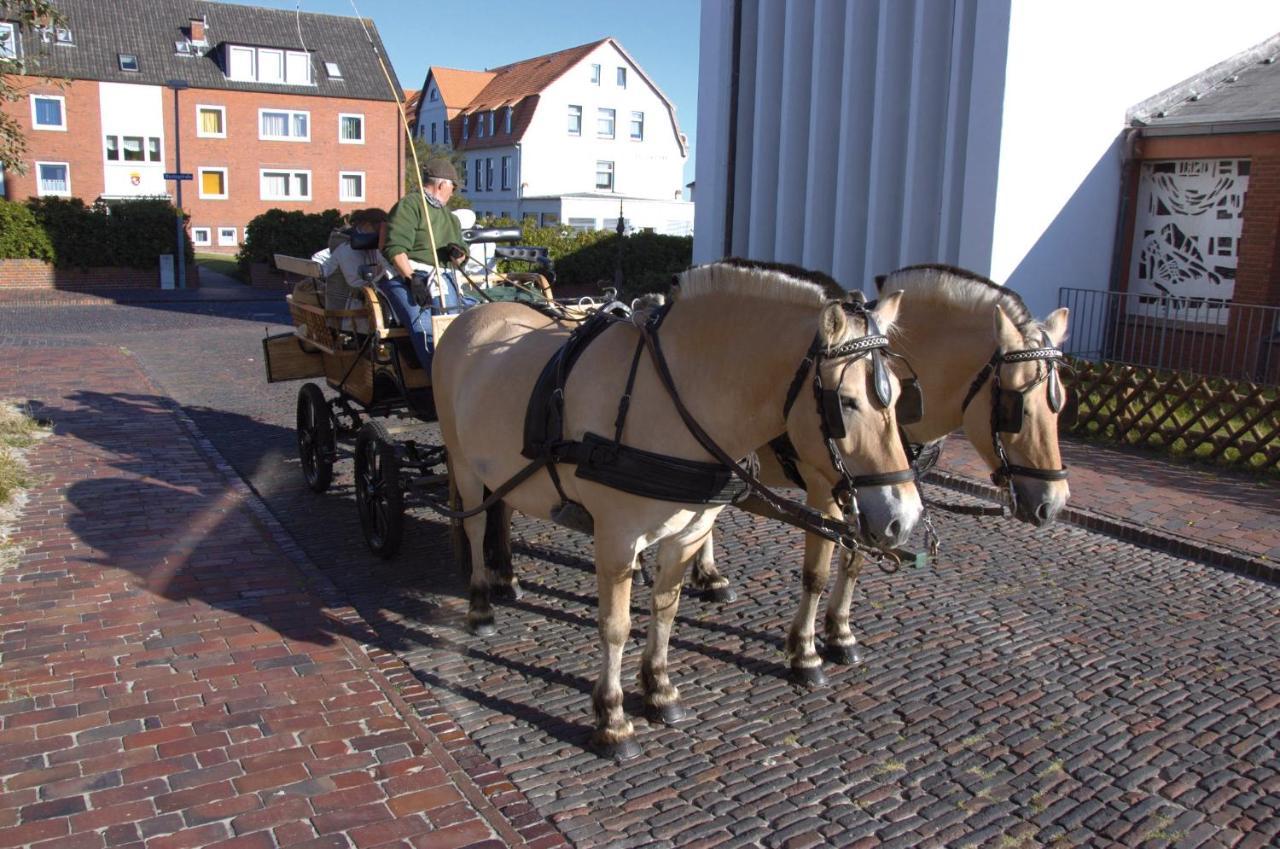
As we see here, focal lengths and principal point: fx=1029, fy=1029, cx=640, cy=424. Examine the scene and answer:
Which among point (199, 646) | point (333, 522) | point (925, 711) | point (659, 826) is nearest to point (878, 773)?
point (925, 711)

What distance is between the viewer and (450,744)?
4.62m

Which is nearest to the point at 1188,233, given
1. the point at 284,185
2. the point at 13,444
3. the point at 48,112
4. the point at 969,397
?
the point at 969,397

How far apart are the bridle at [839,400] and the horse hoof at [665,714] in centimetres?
163

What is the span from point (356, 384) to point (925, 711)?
489cm

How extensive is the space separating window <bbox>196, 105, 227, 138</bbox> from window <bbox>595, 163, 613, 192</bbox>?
18.6 meters

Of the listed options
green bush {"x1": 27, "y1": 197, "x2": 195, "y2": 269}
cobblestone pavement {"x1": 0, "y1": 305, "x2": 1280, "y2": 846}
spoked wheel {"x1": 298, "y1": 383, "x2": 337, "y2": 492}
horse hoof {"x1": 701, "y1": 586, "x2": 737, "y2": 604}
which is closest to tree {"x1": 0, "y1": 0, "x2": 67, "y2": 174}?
spoked wheel {"x1": 298, "y1": 383, "x2": 337, "y2": 492}

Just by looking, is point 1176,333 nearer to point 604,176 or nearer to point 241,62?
point 241,62

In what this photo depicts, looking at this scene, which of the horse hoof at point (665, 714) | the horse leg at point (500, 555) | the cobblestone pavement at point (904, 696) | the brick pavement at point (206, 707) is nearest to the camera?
the brick pavement at point (206, 707)

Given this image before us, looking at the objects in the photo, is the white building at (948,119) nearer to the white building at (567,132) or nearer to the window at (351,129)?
the white building at (567,132)

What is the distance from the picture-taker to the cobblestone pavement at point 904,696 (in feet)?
13.6

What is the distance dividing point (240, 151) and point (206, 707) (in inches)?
1776

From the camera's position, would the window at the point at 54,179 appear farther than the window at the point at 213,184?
No

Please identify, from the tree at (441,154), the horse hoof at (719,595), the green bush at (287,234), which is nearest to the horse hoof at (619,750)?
the horse hoof at (719,595)

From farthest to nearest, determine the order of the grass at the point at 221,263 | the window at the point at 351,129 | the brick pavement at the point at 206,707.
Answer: the window at the point at 351,129 < the grass at the point at 221,263 < the brick pavement at the point at 206,707
